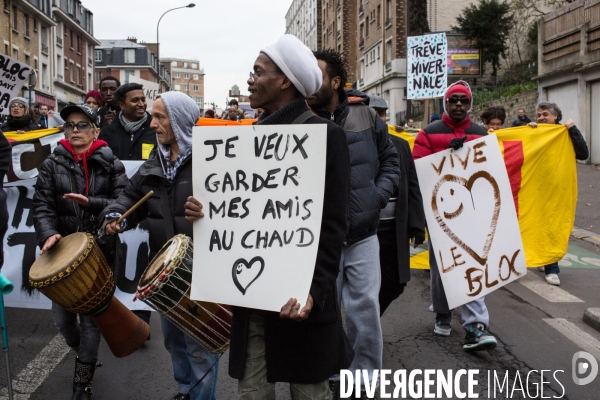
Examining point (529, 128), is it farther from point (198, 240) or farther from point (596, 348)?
point (198, 240)

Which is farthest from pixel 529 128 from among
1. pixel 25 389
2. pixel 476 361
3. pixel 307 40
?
pixel 307 40

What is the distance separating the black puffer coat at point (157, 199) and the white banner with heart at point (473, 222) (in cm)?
245

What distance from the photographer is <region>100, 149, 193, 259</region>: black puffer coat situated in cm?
347

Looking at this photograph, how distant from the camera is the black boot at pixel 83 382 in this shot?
4.11 metres

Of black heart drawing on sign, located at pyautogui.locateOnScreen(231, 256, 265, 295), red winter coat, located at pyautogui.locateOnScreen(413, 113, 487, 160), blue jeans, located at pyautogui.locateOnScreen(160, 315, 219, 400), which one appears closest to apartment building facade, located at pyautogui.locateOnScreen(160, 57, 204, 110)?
red winter coat, located at pyautogui.locateOnScreen(413, 113, 487, 160)

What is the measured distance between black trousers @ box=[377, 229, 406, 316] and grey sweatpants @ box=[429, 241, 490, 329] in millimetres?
776

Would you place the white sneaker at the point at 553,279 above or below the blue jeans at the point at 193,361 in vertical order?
below

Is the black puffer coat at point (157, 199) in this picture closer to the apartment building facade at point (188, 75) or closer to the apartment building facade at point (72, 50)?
the apartment building facade at point (72, 50)

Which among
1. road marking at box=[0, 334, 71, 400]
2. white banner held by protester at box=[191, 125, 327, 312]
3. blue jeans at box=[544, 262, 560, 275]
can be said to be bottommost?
road marking at box=[0, 334, 71, 400]

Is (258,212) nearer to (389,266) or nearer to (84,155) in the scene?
(84,155)

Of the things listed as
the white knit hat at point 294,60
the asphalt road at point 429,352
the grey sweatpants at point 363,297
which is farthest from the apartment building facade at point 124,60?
the white knit hat at point 294,60

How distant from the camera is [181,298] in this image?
10.1 feet

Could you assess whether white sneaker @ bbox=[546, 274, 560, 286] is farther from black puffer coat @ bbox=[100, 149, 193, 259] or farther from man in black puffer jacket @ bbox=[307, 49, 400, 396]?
black puffer coat @ bbox=[100, 149, 193, 259]

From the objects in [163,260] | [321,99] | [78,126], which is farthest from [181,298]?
[78,126]
